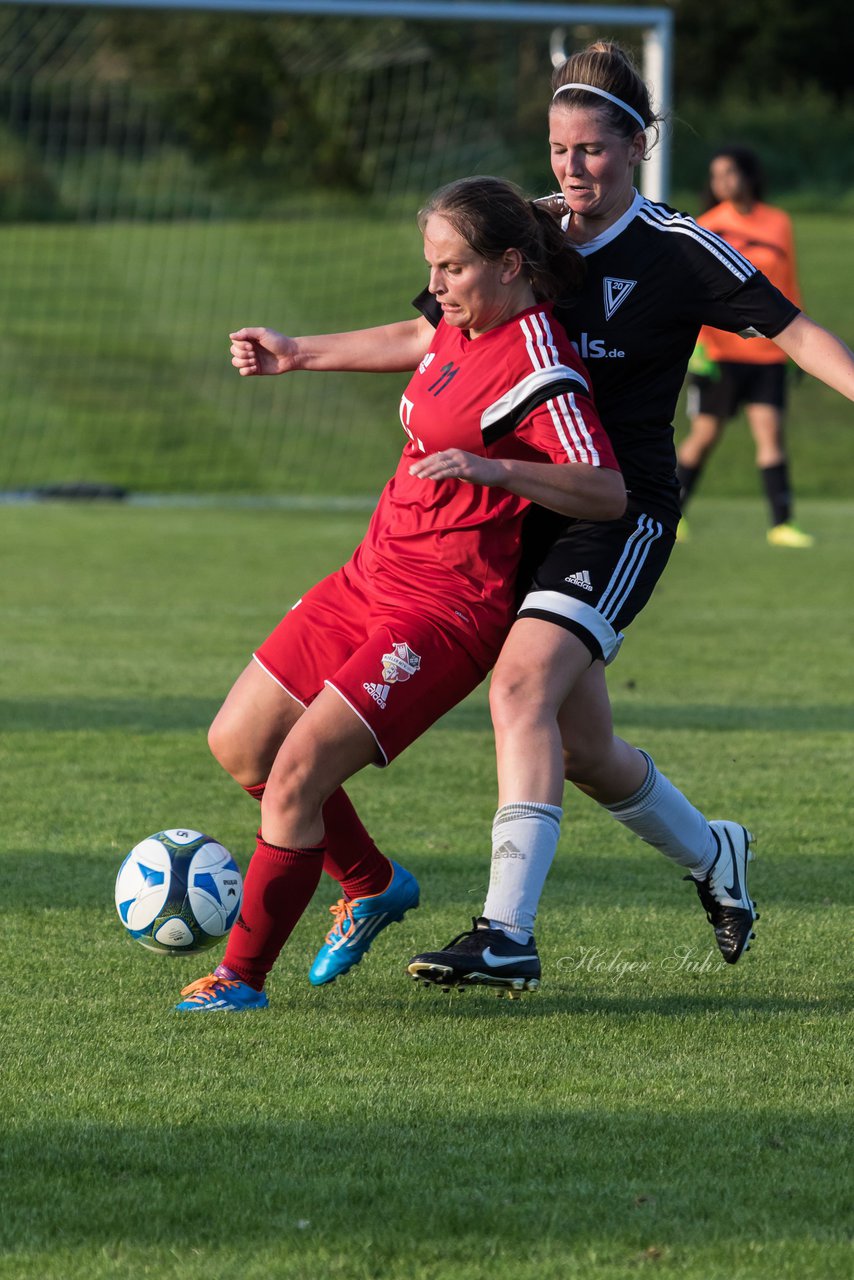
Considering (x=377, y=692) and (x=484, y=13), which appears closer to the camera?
(x=377, y=692)

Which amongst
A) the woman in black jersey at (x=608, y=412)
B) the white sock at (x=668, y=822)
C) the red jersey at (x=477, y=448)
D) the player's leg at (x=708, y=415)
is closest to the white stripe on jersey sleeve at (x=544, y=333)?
the red jersey at (x=477, y=448)

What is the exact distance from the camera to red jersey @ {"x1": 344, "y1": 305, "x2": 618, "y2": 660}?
3723mm

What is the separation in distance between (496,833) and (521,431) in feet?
2.78

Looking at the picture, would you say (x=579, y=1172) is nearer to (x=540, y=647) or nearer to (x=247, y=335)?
(x=540, y=647)

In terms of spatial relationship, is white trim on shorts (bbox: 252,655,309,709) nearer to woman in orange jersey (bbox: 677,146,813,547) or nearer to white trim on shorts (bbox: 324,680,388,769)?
white trim on shorts (bbox: 324,680,388,769)

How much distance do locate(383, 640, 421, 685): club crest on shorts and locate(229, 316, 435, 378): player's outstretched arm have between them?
2.61 ft

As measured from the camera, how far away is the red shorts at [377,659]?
376 cm

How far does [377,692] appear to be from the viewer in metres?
3.75

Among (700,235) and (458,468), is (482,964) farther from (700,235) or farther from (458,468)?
(700,235)

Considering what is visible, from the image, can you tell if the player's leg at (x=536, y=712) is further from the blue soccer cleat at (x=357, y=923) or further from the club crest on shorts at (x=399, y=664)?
the blue soccer cleat at (x=357, y=923)

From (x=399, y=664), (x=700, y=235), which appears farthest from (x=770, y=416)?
(x=399, y=664)

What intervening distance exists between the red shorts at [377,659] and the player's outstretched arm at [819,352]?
0.96 meters

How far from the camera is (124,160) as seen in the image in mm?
25438

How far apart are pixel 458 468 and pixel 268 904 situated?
1051mm
